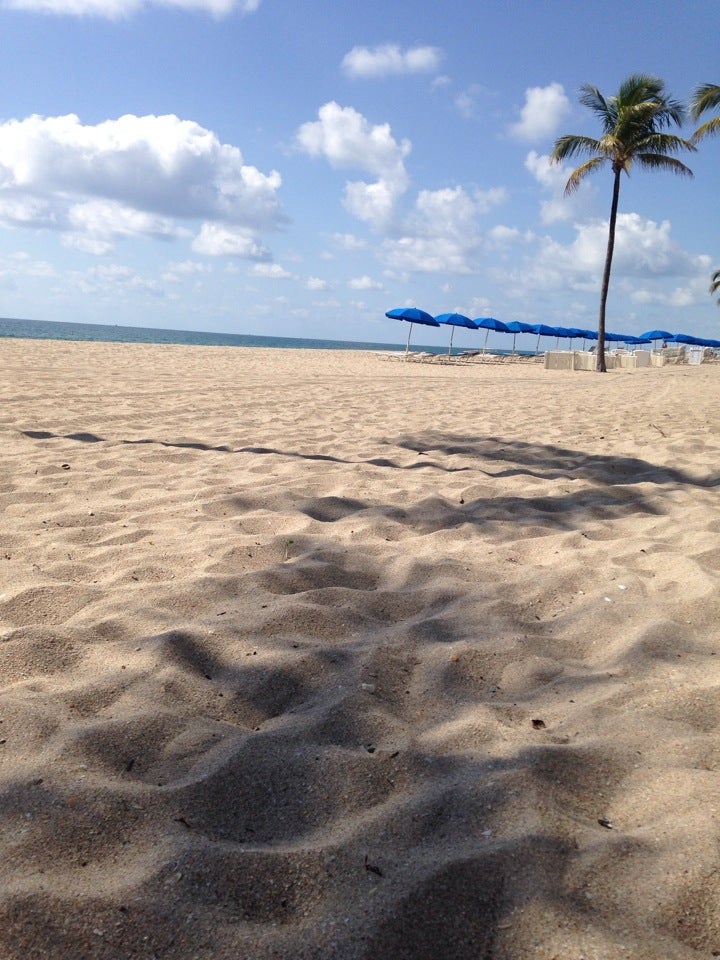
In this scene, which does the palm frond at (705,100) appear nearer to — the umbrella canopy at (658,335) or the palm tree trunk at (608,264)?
the palm tree trunk at (608,264)

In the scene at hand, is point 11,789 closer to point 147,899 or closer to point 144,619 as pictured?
point 147,899

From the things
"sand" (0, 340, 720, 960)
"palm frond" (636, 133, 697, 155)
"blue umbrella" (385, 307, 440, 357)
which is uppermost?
"palm frond" (636, 133, 697, 155)

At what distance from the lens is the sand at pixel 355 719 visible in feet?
3.71

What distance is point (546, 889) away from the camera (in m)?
1.18

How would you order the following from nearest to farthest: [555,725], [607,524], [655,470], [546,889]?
1. [546,889]
2. [555,725]
3. [607,524]
4. [655,470]

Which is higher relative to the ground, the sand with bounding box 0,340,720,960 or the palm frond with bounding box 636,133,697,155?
the palm frond with bounding box 636,133,697,155

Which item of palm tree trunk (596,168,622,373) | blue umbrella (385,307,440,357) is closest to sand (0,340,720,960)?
palm tree trunk (596,168,622,373)

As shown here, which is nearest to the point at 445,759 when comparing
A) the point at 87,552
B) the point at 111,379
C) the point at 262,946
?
the point at 262,946

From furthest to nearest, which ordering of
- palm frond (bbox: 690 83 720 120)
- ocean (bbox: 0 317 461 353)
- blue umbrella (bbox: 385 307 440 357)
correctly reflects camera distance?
ocean (bbox: 0 317 461 353), blue umbrella (bbox: 385 307 440 357), palm frond (bbox: 690 83 720 120)

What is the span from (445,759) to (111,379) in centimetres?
896

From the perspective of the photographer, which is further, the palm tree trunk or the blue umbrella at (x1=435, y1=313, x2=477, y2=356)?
the blue umbrella at (x1=435, y1=313, x2=477, y2=356)

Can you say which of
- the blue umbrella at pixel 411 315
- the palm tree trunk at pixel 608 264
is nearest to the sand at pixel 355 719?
the palm tree trunk at pixel 608 264

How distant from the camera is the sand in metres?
1.13

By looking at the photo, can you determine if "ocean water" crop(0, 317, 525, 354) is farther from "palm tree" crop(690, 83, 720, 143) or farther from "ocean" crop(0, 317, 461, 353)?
"palm tree" crop(690, 83, 720, 143)
